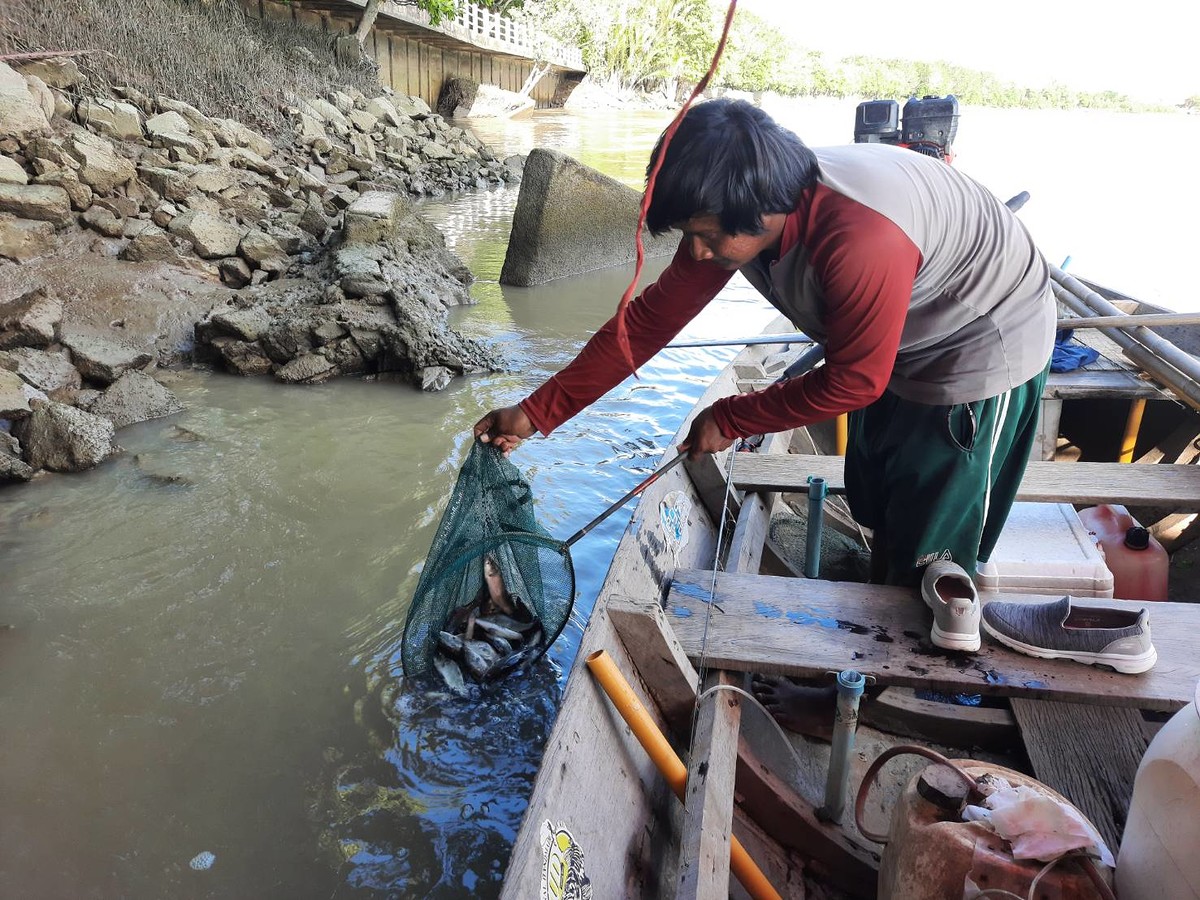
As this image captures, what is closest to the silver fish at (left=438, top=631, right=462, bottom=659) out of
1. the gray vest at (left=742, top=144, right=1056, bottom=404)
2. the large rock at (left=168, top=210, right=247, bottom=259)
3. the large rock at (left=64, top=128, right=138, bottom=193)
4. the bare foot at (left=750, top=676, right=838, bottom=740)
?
the bare foot at (left=750, top=676, right=838, bottom=740)

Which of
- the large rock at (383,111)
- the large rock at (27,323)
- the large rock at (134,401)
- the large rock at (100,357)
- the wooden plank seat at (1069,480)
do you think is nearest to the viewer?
the wooden plank seat at (1069,480)

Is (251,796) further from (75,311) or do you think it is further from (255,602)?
(75,311)

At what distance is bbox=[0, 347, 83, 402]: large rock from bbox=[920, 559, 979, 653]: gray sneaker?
5225mm

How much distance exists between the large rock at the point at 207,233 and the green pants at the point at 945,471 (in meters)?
6.48

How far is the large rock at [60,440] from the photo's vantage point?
14.2 feet

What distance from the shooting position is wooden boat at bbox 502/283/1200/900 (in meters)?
1.57

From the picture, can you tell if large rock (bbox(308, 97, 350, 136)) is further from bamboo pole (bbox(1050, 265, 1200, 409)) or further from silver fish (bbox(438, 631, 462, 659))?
silver fish (bbox(438, 631, 462, 659))

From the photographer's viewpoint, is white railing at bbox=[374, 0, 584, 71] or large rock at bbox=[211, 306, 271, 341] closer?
large rock at bbox=[211, 306, 271, 341]

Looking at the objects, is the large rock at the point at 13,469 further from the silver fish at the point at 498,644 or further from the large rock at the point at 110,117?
the large rock at the point at 110,117

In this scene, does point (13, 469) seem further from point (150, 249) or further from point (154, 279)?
point (150, 249)

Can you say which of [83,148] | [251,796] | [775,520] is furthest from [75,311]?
[775,520]

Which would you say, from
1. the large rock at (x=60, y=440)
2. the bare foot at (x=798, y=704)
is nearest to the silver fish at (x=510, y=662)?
the bare foot at (x=798, y=704)

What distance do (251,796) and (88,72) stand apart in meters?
9.83

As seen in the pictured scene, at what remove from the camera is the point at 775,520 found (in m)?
3.48
